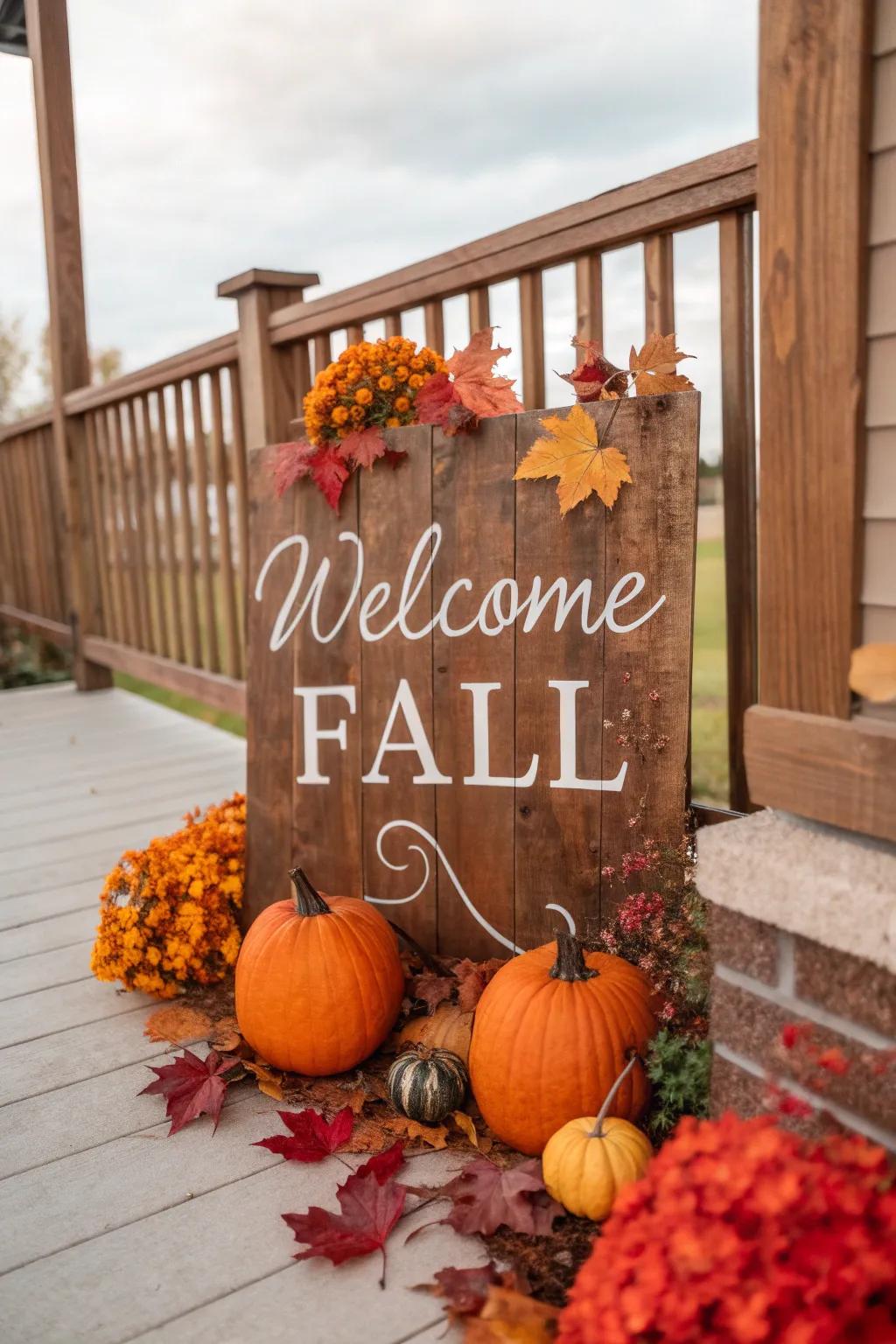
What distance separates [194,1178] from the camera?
1437mm

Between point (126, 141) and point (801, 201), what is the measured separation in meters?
13.1

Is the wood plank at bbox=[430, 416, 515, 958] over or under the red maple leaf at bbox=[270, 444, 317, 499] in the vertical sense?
under

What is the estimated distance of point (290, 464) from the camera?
2051 millimetres

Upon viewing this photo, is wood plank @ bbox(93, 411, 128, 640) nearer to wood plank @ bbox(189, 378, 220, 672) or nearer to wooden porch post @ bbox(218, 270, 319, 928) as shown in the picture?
wood plank @ bbox(189, 378, 220, 672)

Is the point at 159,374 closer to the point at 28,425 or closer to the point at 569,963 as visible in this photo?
the point at 28,425

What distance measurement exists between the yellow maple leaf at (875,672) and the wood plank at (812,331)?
30 millimetres

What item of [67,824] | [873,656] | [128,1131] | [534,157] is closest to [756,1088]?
[873,656]

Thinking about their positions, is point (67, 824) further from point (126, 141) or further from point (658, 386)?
point (126, 141)

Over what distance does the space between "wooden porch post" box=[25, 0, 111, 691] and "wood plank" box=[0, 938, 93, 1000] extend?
299 cm

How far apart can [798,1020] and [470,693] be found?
0.92m

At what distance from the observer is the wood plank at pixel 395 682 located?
1.95 metres

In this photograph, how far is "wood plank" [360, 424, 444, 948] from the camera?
1.95m

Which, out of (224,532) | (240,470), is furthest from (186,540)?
(240,470)

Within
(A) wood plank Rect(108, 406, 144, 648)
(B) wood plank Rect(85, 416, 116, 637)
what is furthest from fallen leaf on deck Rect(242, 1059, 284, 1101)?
(B) wood plank Rect(85, 416, 116, 637)
